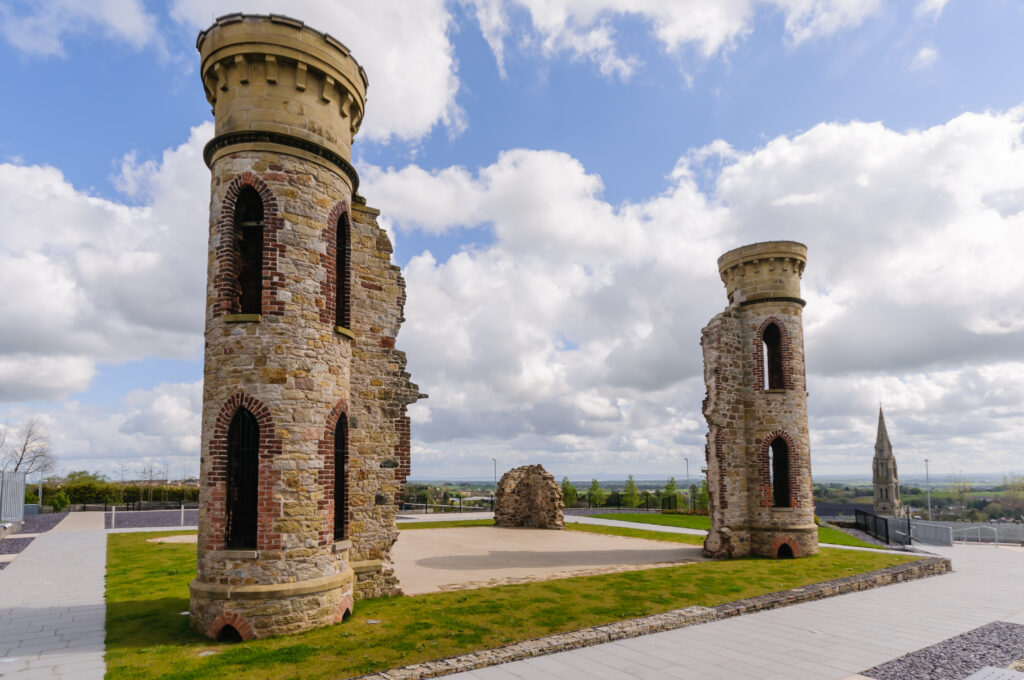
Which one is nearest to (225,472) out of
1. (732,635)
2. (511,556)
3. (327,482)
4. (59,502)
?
(327,482)

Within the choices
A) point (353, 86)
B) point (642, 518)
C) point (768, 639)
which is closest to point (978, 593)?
point (768, 639)

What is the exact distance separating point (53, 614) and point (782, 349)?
21.1 metres

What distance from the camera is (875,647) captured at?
987cm

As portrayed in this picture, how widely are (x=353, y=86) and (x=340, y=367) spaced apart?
5662 millimetres

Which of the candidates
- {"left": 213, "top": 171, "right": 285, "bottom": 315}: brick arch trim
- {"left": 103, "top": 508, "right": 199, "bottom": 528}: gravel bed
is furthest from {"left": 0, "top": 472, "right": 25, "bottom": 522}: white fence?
{"left": 213, "top": 171, "right": 285, "bottom": 315}: brick arch trim

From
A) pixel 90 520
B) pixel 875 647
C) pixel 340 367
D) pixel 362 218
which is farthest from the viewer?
pixel 90 520

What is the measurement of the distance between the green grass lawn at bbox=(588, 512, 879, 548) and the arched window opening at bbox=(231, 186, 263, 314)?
21746mm

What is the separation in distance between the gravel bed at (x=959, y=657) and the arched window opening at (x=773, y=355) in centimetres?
1080

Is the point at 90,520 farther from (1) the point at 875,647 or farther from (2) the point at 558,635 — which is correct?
(1) the point at 875,647

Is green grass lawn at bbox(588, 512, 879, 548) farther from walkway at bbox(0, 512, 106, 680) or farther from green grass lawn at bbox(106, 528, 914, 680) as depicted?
walkway at bbox(0, 512, 106, 680)

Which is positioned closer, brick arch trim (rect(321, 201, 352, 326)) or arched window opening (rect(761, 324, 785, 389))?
brick arch trim (rect(321, 201, 352, 326))

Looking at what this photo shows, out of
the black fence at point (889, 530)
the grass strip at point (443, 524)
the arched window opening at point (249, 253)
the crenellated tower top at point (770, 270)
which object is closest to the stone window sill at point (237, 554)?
the arched window opening at point (249, 253)

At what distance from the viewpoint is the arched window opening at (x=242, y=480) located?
10.4m

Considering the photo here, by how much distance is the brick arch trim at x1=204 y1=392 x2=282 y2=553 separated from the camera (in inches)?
395
